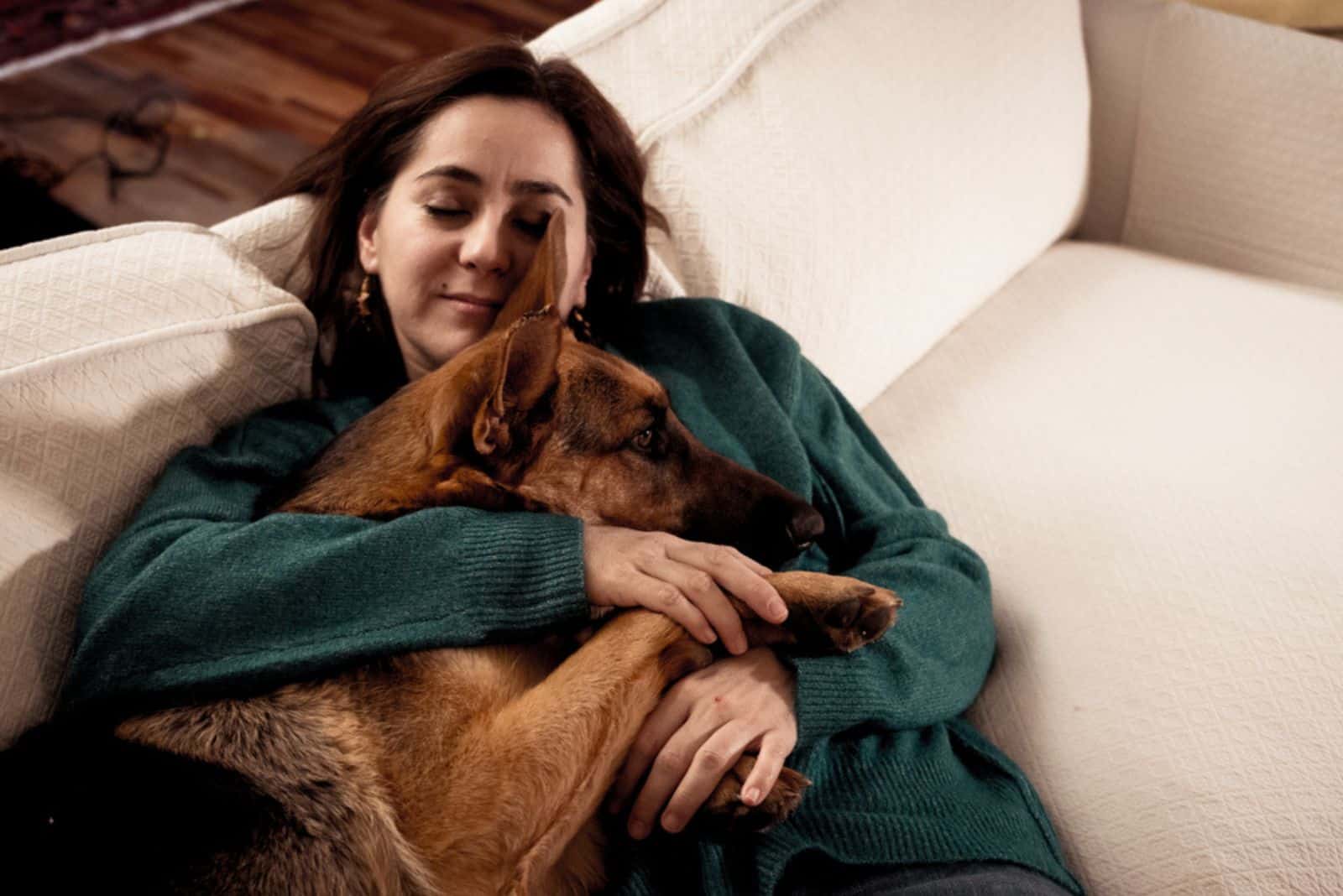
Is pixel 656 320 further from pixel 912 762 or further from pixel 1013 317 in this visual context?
pixel 1013 317

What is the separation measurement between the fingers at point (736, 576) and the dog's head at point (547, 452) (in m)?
0.18

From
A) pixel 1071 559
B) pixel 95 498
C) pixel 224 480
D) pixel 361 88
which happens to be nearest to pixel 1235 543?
pixel 1071 559

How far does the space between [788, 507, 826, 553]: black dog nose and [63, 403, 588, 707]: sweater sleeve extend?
13.4 inches

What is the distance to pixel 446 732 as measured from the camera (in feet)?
4.19

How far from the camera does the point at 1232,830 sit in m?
1.49

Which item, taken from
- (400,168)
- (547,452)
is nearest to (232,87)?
(400,168)

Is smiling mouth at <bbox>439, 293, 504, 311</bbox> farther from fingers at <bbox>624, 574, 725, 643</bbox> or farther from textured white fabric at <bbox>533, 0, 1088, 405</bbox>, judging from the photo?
fingers at <bbox>624, 574, 725, 643</bbox>

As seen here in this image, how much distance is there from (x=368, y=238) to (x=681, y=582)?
3.00 feet

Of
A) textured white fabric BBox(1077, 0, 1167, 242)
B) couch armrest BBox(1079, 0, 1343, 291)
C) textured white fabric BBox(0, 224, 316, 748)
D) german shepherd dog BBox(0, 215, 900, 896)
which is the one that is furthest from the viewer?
textured white fabric BBox(1077, 0, 1167, 242)

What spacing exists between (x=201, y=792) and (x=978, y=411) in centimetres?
164

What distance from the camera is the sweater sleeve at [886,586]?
147 cm

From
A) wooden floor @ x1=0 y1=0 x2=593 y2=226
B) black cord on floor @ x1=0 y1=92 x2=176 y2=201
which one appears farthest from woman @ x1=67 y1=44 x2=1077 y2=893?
black cord on floor @ x1=0 y1=92 x2=176 y2=201

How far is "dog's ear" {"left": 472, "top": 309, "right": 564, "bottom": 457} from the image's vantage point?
4.49 feet

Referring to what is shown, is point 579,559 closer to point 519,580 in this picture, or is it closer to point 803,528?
point 519,580
